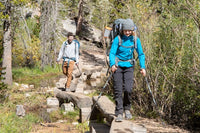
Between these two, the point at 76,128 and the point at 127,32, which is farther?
the point at 76,128

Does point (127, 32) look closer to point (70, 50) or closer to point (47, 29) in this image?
point (70, 50)

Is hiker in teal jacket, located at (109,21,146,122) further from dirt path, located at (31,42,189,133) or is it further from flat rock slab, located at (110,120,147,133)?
dirt path, located at (31,42,189,133)

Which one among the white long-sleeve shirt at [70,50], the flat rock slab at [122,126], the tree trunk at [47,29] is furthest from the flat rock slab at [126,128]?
the tree trunk at [47,29]

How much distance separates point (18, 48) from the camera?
1332cm

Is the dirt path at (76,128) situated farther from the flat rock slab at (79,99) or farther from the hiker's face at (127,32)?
the hiker's face at (127,32)

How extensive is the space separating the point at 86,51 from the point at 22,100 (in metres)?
14.8

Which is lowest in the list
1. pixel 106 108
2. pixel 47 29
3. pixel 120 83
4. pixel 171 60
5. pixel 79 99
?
pixel 79 99

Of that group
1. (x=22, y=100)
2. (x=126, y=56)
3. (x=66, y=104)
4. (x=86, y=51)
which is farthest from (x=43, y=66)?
(x=126, y=56)

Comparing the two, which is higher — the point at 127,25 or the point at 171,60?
the point at 127,25

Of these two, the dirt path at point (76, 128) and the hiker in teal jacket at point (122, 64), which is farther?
the dirt path at point (76, 128)

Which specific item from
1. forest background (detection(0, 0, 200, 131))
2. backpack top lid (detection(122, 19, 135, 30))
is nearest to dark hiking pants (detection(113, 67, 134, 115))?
backpack top lid (detection(122, 19, 135, 30))

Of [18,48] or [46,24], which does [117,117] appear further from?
[46,24]

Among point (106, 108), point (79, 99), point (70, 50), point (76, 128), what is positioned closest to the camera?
point (106, 108)

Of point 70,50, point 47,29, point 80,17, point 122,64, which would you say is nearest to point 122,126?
point 122,64
